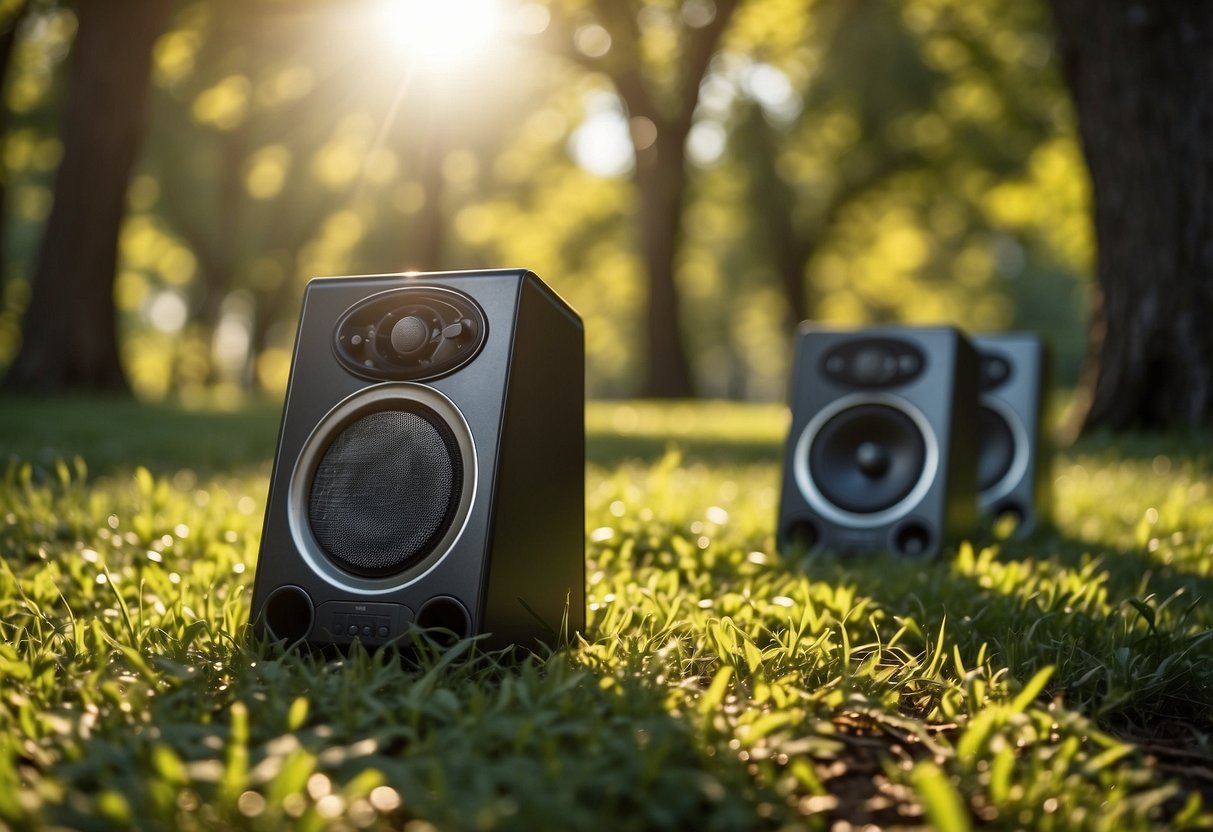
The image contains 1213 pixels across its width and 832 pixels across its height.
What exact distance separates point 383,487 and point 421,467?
9cm

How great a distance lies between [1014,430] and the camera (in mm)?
4312

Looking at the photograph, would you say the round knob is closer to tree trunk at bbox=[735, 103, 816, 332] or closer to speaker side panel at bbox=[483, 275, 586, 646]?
speaker side panel at bbox=[483, 275, 586, 646]

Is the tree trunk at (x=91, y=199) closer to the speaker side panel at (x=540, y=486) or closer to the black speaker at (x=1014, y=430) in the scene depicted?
the black speaker at (x=1014, y=430)

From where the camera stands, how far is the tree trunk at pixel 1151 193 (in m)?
6.43

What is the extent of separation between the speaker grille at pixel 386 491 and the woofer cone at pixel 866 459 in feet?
6.02

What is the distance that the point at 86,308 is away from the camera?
381 inches

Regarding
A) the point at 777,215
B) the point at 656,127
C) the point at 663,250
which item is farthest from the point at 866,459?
the point at 777,215

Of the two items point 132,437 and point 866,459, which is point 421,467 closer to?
point 866,459

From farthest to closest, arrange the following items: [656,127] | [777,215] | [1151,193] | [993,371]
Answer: [777,215], [656,127], [1151,193], [993,371]

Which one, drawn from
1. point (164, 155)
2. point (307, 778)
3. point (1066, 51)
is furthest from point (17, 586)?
point (164, 155)

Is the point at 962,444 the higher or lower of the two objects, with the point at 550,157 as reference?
lower

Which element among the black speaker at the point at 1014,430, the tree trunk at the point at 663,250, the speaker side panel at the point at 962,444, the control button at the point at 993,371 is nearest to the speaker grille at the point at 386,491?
the speaker side panel at the point at 962,444

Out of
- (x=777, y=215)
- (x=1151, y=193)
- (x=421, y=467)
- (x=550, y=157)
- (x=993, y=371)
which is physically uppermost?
(x=550, y=157)

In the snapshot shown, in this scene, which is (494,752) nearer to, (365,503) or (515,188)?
(365,503)
